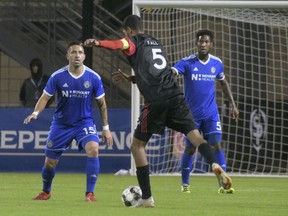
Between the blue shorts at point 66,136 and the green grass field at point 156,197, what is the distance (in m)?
0.60

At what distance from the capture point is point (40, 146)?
2120cm

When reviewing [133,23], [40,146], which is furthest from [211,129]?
[40,146]

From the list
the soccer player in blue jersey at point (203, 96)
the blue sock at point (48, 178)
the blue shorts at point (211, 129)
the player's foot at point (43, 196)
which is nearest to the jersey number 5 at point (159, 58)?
the blue sock at point (48, 178)

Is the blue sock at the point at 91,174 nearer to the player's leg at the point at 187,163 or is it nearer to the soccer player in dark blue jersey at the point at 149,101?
the soccer player in dark blue jersey at the point at 149,101

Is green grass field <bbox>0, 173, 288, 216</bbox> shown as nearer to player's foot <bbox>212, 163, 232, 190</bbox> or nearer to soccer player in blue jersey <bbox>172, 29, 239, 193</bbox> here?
player's foot <bbox>212, 163, 232, 190</bbox>

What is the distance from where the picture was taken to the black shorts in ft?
39.5

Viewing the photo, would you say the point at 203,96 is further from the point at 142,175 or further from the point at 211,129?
the point at 142,175

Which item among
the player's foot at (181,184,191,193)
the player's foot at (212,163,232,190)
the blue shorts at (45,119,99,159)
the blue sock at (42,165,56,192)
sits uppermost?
the blue shorts at (45,119,99,159)

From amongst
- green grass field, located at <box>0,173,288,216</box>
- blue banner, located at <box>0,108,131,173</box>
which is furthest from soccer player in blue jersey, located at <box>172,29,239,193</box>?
blue banner, located at <box>0,108,131,173</box>

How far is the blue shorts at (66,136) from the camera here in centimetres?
1334

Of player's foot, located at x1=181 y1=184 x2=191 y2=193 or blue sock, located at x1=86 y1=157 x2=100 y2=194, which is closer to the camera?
blue sock, located at x1=86 y1=157 x2=100 y2=194

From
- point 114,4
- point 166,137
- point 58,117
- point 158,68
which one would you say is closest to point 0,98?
point 114,4

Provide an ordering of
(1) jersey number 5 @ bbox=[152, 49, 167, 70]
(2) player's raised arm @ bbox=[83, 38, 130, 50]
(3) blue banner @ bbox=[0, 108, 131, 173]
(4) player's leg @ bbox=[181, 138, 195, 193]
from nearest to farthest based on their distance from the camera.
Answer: (2) player's raised arm @ bbox=[83, 38, 130, 50]
(1) jersey number 5 @ bbox=[152, 49, 167, 70]
(4) player's leg @ bbox=[181, 138, 195, 193]
(3) blue banner @ bbox=[0, 108, 131, 173]

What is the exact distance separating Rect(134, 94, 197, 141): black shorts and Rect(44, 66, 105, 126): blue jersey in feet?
4.99
